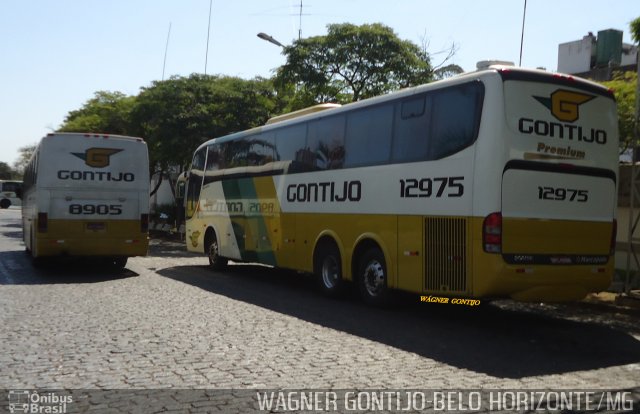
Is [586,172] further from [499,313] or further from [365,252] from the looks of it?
[365,252]

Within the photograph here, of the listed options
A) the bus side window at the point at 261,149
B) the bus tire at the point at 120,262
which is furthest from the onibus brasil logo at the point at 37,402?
the bus tire at the point at 120,262

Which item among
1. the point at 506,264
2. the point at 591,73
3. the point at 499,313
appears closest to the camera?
the point at 506,264

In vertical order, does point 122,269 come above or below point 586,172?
below

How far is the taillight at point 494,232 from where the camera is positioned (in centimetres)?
845

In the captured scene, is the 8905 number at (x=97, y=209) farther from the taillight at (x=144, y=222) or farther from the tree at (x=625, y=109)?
the tree at (x=625, y=109)

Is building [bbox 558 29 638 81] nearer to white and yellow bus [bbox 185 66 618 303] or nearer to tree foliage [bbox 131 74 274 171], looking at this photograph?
tree foliage [bbox 131 74 274 171]

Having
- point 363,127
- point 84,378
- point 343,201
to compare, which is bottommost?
point 84,378

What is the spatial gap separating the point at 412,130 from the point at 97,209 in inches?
316

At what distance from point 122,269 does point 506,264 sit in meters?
10.8

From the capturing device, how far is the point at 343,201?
11656 millimetres

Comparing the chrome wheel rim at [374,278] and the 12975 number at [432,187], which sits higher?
the 12975 number at [432,187]

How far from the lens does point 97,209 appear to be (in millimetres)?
14719

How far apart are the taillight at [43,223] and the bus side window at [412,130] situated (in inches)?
320

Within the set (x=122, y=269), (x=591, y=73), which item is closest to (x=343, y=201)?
(x=122, y=269)
